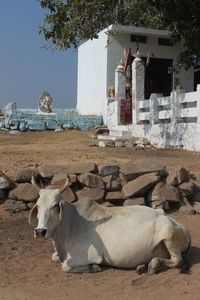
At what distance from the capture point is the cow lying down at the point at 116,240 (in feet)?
13.0

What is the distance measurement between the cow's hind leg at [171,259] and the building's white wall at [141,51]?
1503 cm

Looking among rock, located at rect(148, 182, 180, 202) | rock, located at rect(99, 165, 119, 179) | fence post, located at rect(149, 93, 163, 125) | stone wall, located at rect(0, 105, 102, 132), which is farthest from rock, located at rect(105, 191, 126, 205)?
stone wall, located at rect(0, 105, 102, 132)

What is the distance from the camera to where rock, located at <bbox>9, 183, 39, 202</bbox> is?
20.2 feet

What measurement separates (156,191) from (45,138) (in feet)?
30.9

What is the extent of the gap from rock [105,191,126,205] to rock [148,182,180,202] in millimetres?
425

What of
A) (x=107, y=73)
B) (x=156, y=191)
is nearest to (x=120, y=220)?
(x=156, y=191)

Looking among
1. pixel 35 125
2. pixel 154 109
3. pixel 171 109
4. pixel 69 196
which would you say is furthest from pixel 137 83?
pixel 69 196

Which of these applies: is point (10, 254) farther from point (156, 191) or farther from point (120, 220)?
point (156, 191)

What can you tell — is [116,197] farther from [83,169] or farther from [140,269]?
[140,269]

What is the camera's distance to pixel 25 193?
617 cm

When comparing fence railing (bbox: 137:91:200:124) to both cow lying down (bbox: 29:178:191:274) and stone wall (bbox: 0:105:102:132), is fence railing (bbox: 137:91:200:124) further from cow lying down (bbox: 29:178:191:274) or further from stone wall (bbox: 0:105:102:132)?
cow lying down (bbox: 29:178:191:274)

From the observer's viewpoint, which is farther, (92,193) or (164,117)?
(164,117)

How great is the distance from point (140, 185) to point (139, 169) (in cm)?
32

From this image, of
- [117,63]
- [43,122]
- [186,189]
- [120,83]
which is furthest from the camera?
[117,63]
